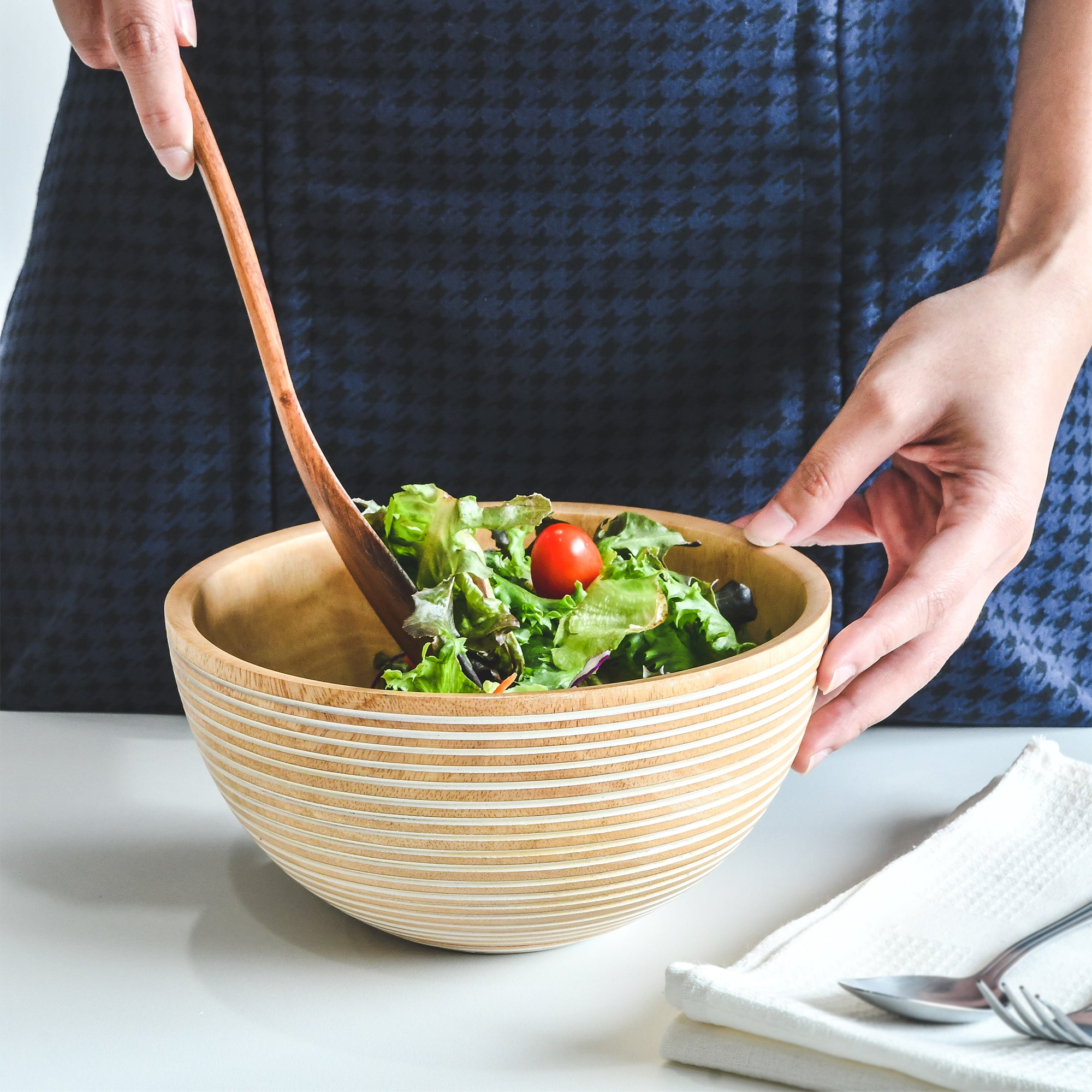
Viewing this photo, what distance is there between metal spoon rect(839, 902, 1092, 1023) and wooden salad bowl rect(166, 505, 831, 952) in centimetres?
10

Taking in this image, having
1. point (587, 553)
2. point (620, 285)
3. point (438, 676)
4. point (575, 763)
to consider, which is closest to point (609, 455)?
point (620, 285)

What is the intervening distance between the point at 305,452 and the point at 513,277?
31 cm

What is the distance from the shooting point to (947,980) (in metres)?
0.60

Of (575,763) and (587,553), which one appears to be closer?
(575,763)

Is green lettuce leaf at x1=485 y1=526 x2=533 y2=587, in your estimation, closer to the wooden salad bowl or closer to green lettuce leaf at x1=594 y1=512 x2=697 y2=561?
green lettuce leaf at x1=594 y1=512 x2=697 y2=561

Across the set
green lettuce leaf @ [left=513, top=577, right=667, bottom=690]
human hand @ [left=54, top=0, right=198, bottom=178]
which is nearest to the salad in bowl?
green lettuce leaf @ [left=513, top=577, right=667, bottom=690]

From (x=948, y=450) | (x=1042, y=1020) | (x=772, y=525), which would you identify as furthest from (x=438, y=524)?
(x=1042, y=1020)

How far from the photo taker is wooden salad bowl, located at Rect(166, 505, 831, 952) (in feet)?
1.79

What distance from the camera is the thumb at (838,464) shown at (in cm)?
77

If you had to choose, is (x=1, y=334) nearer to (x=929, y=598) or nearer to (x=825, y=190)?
(x=825, y=190)

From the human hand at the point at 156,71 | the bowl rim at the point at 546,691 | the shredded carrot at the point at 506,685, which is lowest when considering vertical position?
the shredded carrot at the point at 506,685

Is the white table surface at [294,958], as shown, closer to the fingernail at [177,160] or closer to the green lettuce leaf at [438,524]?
the green lettuce leaf at [438,524]

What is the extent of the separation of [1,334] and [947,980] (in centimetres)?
97

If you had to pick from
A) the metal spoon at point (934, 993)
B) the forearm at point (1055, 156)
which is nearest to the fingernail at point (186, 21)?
the forearm at point (1055, 156)
